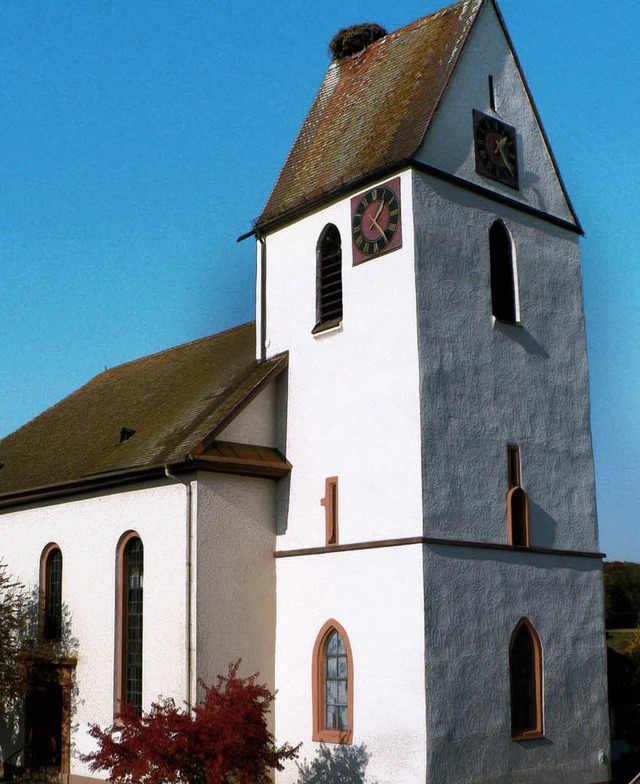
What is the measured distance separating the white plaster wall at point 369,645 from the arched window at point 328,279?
4564mm

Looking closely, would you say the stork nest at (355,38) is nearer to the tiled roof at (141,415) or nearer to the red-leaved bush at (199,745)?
the tiled roof at (141,415)

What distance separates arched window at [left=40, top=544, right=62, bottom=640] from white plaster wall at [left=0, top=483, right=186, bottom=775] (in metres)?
0.22

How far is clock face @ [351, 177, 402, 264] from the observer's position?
19156mm

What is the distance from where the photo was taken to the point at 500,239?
2064 centimetres

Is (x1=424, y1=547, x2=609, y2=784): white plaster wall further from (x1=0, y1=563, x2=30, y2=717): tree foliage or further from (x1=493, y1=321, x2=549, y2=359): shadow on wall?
(x1=0, y1=563, x2=30, y2=717): tree foliage

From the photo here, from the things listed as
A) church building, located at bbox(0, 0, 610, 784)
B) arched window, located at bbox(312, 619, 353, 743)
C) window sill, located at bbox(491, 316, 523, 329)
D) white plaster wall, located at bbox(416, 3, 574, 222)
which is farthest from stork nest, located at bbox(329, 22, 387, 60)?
arched window, located at bbox(312, 619, 353, 743)

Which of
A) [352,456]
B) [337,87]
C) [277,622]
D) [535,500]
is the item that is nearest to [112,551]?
[277,622]

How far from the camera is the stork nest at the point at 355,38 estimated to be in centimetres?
2469

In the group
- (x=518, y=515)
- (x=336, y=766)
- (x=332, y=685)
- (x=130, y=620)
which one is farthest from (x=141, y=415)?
(x=336, y=766)

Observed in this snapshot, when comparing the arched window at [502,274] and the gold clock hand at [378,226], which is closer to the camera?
the gold clock hand at [378,226]

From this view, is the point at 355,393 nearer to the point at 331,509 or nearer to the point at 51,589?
the point at 331,509

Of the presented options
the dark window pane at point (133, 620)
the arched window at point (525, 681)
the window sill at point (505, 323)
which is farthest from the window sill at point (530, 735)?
the window sill at point (505, 323)

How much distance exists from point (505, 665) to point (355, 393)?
5.41 m

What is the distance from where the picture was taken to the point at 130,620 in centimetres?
2092
